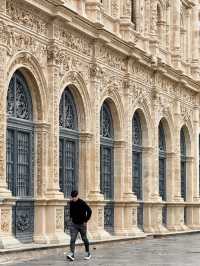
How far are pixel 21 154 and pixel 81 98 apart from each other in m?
3.96

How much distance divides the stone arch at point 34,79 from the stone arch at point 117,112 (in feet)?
18.6

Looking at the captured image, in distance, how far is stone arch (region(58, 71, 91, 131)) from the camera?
24.9 meters

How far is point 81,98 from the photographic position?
84.0 feet

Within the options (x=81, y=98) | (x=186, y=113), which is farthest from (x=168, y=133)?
(x=81, y=98)

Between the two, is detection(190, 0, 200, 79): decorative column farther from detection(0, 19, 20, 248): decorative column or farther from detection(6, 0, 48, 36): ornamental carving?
detection(0, 19, 20, 248): decorative column

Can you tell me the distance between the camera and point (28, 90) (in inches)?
888

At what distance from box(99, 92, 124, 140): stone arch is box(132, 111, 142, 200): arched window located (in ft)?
6.52

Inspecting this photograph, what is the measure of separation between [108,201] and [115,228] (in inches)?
46.4

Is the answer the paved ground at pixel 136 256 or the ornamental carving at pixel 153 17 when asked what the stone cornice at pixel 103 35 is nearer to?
the ornamental carving at pixel 153 17

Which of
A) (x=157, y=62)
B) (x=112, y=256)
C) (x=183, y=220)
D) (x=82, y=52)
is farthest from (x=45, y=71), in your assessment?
(x=183, y=220)

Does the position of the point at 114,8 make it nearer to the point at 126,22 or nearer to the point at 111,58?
the point at 126,22

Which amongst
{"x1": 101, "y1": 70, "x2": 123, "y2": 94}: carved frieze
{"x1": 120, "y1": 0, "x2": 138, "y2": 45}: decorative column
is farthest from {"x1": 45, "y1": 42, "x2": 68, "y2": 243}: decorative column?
{"x1": 120, "y1": 0, "x2": 138, "y2": 45}: decorative column

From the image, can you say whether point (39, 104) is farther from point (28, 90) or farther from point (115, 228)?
point (115, 228)

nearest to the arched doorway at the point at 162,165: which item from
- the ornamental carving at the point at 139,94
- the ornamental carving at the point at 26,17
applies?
the ornamental carving at the point at 139,94
